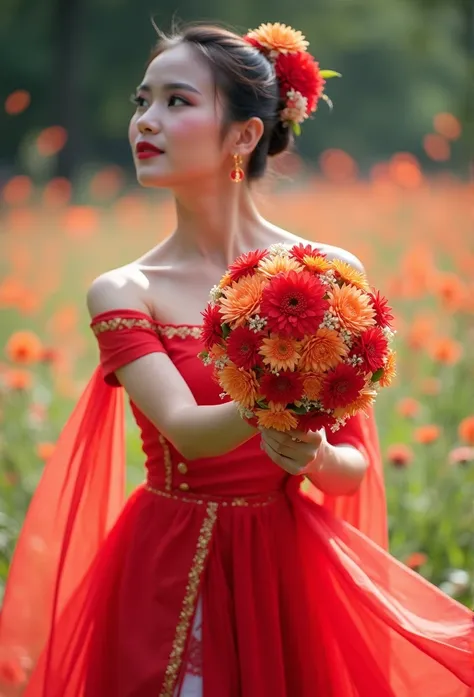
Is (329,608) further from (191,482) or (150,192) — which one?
(150,192)

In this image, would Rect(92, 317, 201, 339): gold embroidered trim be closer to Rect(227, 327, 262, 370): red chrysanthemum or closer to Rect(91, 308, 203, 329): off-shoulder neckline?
Rect(91, 308, 203, 329): off-shoulder neckline

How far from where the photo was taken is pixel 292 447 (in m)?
1.75

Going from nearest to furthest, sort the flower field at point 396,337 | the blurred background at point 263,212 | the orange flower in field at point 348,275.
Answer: the orange flower in field at point 348,275, the flower field at point 396,337, the blurred background at point 263,212

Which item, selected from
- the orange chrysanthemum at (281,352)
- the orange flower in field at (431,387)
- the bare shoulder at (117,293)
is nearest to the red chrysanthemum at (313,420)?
the orange chrysanthemum at (281,352)

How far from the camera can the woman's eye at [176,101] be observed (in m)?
2.14

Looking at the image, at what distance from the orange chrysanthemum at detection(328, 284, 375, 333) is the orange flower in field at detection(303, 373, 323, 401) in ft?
0.30

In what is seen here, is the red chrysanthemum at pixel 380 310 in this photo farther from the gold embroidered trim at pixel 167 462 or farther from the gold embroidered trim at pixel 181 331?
the gold embroidered trim at pixel 167 462

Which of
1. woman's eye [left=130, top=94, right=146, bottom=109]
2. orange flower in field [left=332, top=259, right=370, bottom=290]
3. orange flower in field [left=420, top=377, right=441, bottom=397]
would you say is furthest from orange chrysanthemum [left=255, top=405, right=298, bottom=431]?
orange flower in field [left=420, top=377, right=441, bottom=397]

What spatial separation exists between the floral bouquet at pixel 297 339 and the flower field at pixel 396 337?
0.80m

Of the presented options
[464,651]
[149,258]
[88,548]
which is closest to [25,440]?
[88,548]

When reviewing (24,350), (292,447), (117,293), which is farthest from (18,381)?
(292,447)

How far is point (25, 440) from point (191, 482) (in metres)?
1.81

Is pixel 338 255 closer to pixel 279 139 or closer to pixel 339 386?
pixel 279 139

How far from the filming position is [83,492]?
233 centimetres
